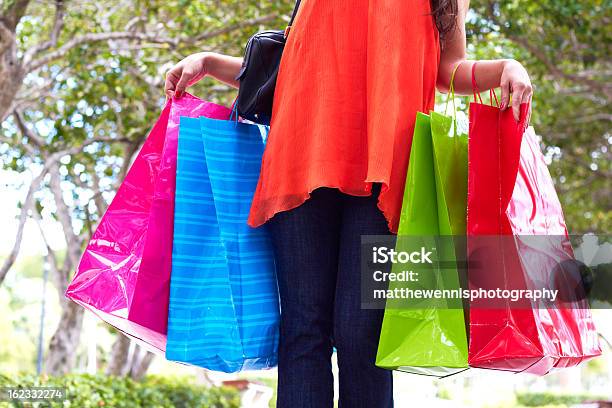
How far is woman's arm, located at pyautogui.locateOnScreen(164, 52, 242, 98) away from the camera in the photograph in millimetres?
1571

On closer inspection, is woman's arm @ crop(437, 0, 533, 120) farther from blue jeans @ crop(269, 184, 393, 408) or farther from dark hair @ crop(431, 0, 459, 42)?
blue jeans @ crop(269, 184, 393, 408)

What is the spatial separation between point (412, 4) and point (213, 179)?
0.54 metres

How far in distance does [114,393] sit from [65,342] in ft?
3.15

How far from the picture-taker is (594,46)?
5098 mm

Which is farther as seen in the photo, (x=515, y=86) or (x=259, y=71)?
(x=259, y=71)

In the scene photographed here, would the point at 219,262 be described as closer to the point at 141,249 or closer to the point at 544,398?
the point at 141,249

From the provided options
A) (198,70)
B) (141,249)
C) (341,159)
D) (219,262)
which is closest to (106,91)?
(198,70)

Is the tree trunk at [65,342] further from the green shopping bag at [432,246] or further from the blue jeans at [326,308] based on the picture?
the green shopping bag at [432,246]

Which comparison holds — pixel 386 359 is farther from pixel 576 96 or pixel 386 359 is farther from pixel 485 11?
pixel 576 96

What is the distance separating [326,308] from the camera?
1.36m

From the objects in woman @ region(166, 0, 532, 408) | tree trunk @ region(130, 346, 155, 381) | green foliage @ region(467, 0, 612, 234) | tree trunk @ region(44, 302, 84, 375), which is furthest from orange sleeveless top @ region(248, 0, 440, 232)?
tree trunk @ region(130, 346, 155, 381)

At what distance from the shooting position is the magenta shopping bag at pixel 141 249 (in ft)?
4.72

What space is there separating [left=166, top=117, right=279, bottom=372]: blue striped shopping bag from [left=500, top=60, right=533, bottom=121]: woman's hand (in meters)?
0.55

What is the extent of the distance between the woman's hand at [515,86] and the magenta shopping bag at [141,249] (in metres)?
0.65
